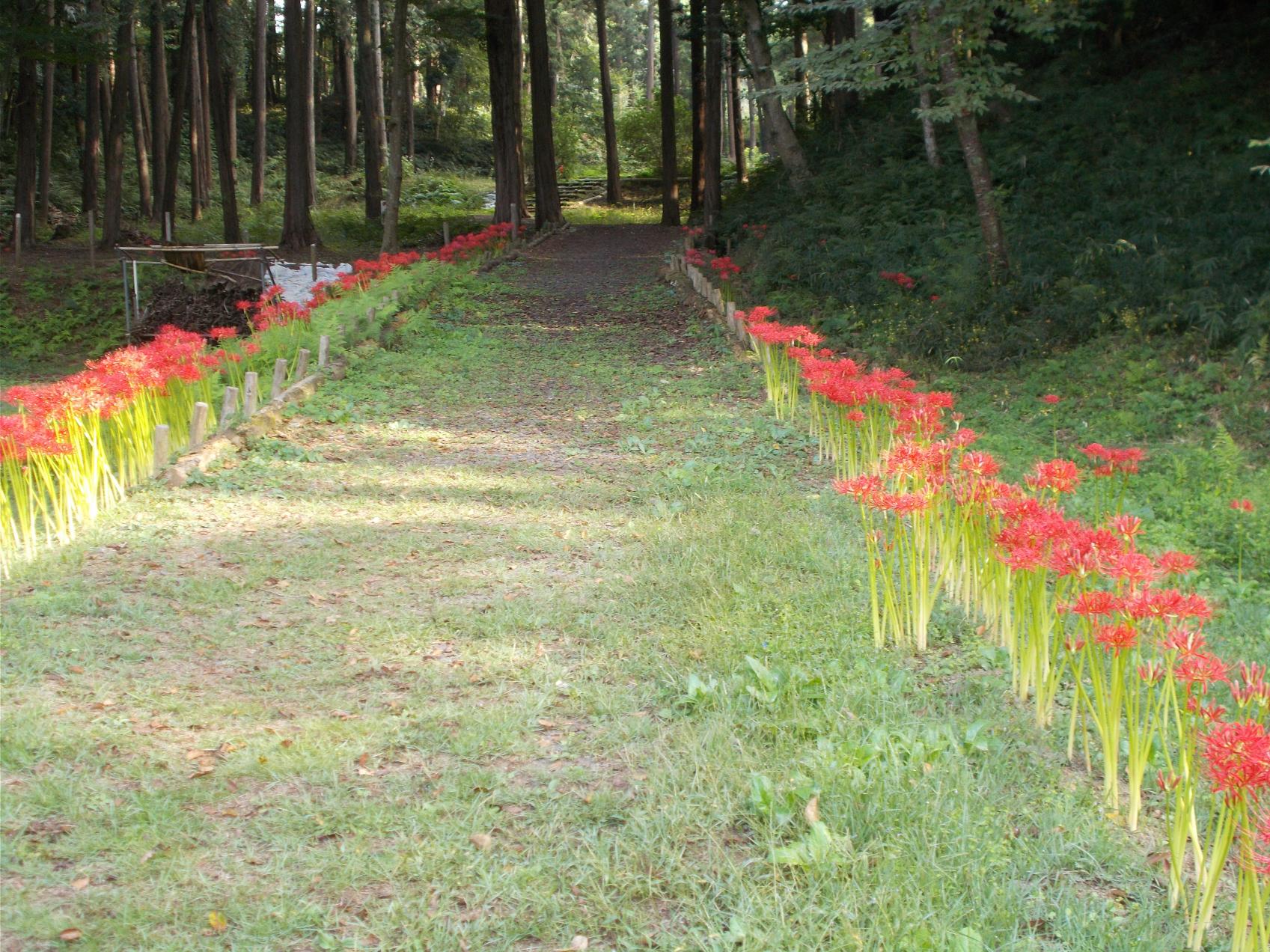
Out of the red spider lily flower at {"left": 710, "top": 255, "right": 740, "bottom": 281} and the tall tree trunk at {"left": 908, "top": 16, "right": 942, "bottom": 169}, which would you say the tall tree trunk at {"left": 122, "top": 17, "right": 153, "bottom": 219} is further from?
the tall tree trunk at {"left": 908, "top": 16, "right": 942, "bottom": 169}

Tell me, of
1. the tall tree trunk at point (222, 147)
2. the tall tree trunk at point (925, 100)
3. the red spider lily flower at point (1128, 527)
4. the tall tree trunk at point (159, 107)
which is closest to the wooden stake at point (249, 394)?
the red spider lily flower at point (1128, 527)

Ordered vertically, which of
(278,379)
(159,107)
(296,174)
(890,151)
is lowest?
(278,379)

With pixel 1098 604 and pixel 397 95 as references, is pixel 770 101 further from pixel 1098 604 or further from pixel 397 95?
pixel 1098 604

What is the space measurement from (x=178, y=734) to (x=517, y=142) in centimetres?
2407

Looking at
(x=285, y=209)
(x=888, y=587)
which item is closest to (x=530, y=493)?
(x=888, y=587)

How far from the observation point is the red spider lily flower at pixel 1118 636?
299 cm

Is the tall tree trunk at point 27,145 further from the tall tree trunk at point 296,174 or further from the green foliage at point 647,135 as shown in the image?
the green foliage at point 647,135

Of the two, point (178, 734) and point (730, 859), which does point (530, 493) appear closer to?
point (178, 734)

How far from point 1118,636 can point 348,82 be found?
1485 inches

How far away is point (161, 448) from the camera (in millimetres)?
7344

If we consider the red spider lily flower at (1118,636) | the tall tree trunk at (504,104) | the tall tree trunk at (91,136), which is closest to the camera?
the red spider lily flower at (1118,636)

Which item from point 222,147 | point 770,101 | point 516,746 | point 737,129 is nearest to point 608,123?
point 737,129

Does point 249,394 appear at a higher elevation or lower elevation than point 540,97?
lower

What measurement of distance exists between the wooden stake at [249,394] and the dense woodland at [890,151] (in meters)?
7.08
